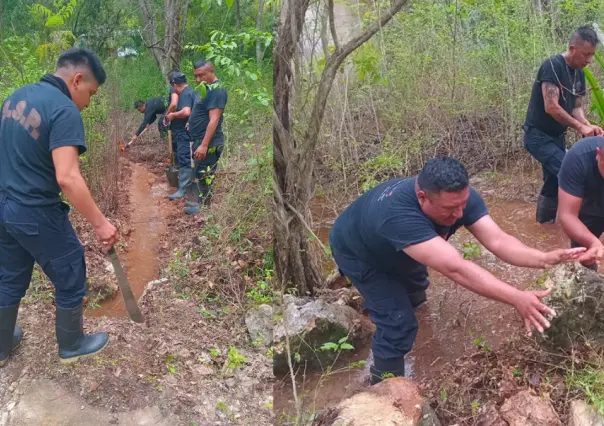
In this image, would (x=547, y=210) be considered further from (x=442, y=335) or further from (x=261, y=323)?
(x=261, y=323)

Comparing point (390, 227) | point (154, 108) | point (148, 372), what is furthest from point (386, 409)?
point (154, 108)

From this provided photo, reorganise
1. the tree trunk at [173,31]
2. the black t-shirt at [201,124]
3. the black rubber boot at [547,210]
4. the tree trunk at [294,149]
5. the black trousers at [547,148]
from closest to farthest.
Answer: the tree trunk at [294,149] → the black trousers at [547,148] → the black rubber boot at [547,210] → the black t-shirt at [201,124] → the tree trunk at [173,31]

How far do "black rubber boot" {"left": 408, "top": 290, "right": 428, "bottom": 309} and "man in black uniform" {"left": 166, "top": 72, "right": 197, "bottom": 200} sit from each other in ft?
11.5

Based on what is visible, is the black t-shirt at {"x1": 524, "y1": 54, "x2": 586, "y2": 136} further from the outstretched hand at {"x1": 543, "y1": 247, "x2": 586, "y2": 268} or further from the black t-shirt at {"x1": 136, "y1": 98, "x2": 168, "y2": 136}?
the black t-shirt at {"x1": 136, "y1": 98, "x2": 168, "y2": 136}

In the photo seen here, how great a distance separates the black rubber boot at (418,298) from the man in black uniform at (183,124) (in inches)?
138

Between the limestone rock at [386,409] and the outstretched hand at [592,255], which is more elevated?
the outstretched hand at [592,255]

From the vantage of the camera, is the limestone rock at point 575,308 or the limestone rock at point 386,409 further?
the limestone rock at point 575,308

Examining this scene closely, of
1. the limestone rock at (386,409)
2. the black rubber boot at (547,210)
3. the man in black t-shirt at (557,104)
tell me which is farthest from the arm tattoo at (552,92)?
the limestone rock at (386,409)

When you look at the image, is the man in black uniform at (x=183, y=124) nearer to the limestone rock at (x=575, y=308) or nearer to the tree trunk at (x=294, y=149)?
the tree trunk at (x=294, y=149)

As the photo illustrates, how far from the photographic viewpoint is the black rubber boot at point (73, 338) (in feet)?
9.74

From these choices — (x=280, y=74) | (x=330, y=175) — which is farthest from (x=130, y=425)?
(x=330, y=175)

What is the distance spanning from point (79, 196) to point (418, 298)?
231 cm

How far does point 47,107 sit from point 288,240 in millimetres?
1604

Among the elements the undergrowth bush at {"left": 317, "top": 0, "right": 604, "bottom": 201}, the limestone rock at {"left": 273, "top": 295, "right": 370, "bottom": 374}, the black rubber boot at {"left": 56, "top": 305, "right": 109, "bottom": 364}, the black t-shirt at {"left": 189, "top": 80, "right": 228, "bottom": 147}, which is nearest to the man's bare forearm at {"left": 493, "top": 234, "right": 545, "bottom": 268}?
the limestone rock at {"left": 273, "top": 295, "right": 370, "bottom": 374}
